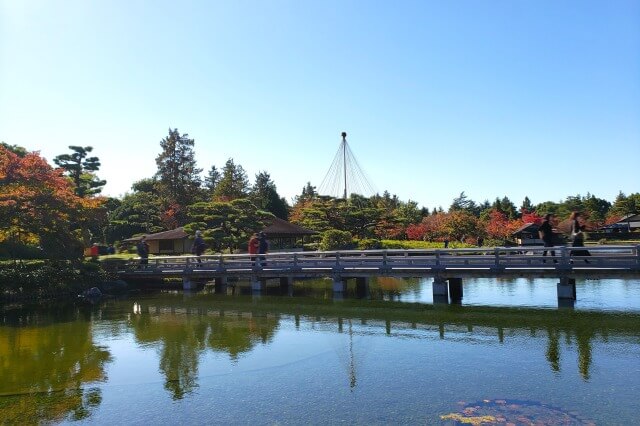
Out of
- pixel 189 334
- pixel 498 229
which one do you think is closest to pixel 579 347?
pixel 189 334

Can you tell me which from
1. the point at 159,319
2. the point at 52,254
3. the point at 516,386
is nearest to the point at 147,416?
the point at 516,386

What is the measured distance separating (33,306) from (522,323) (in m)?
20.2

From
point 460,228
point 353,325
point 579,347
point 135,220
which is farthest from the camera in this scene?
point 135,220

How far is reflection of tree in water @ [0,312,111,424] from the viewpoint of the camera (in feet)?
28.6

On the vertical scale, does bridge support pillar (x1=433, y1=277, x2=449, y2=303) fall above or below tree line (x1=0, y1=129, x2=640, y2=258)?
below

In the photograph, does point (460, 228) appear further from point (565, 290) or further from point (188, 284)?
point (565, 290)

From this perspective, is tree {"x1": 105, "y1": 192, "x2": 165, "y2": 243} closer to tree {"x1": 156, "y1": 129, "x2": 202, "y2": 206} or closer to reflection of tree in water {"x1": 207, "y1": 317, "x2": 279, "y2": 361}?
tree {"x1": 156, "y1": 129, "x2": 202, "y2": 206}

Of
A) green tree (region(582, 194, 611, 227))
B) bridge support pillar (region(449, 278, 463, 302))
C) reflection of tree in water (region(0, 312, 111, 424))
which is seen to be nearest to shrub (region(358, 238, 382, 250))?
bridge support pillar (region(449, 278, 463, 302))

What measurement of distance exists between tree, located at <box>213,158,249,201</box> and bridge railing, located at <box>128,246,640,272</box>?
99.7 feet

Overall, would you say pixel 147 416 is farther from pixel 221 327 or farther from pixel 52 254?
pixel 52 254

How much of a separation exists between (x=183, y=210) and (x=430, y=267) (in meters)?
37.8

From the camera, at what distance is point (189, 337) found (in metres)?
14.6

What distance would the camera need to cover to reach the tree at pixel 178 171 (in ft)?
176

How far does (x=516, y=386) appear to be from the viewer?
29.2 ft
